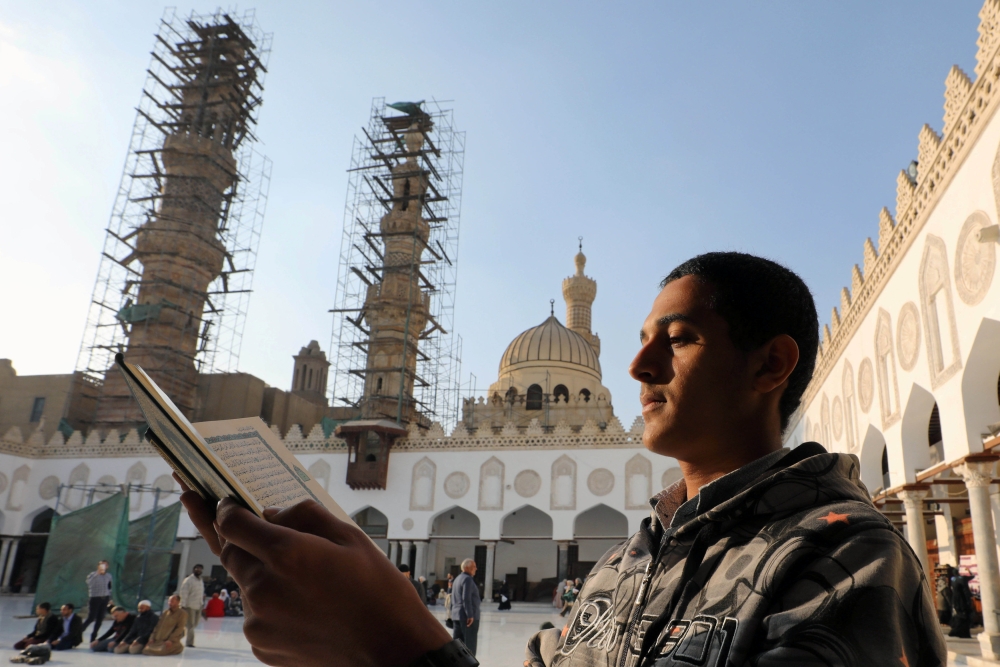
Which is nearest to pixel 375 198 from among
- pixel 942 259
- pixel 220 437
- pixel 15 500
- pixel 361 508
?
pixel 361 508

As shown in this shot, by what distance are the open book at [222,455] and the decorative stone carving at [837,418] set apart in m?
11.5

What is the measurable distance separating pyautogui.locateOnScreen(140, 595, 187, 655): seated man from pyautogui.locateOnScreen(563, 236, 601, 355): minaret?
2107 centimetres

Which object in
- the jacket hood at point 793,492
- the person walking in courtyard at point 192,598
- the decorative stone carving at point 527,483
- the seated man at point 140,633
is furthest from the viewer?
the decorative stone carving at point 527,483

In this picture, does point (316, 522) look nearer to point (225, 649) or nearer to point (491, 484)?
point (225, 649)

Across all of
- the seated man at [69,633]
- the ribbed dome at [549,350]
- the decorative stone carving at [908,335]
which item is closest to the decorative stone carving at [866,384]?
the decorative stone carving at [908,335]

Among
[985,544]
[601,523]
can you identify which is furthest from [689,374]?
[601,523]

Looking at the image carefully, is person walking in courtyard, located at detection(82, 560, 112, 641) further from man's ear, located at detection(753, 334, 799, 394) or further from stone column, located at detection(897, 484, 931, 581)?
man's ear, located at detection(753, 334, 799, 394)

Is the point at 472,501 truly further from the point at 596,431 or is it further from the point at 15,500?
the point at 15,500

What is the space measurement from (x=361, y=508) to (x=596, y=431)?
586cm

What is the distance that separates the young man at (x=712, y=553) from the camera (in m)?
0.67

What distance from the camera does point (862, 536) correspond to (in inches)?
28.0

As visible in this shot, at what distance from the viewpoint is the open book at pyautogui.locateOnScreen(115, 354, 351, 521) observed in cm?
74

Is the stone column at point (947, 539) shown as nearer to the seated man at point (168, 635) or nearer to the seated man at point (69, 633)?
the seated man at point (168, 635)

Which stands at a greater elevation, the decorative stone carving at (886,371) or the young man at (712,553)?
the decorative stone carving at (886,371)
